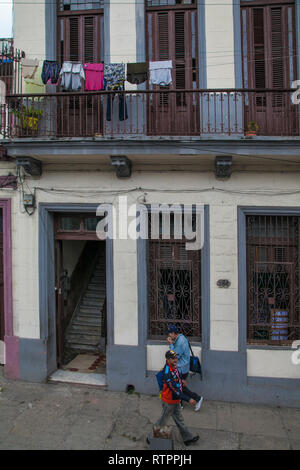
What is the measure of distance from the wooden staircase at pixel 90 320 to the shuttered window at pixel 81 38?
583cm

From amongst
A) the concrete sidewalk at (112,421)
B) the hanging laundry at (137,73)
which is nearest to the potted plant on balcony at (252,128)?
the hanging laundry at (137,73)

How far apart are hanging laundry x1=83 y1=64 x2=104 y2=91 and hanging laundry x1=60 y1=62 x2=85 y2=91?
10 centimetres

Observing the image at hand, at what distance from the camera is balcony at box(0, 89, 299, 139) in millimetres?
6758

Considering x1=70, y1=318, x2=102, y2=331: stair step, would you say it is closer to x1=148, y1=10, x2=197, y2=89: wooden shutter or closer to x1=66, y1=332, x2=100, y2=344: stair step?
x1=66, y1=332, x2=100, y2=344: stair step

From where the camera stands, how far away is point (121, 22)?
23.3ft

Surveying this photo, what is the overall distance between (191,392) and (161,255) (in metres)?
2.55

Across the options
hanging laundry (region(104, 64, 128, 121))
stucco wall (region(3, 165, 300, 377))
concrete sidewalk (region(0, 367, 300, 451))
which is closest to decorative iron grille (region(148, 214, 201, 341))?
stucco wall (region(3, 165, 300, 377))

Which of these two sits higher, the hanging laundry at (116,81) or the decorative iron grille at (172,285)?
the hanging laundry at (116,81)

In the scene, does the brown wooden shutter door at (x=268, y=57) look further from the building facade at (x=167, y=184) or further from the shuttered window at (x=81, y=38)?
the shuttered window at (x=81, y=38)

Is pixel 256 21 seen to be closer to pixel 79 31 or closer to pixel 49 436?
pixel 79 31

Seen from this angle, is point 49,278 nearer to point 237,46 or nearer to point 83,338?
point 83,338

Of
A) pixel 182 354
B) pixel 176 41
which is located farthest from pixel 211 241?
pixel 176 41

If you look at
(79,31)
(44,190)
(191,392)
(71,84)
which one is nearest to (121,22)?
(79,31)

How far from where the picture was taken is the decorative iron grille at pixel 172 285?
7090 mm
